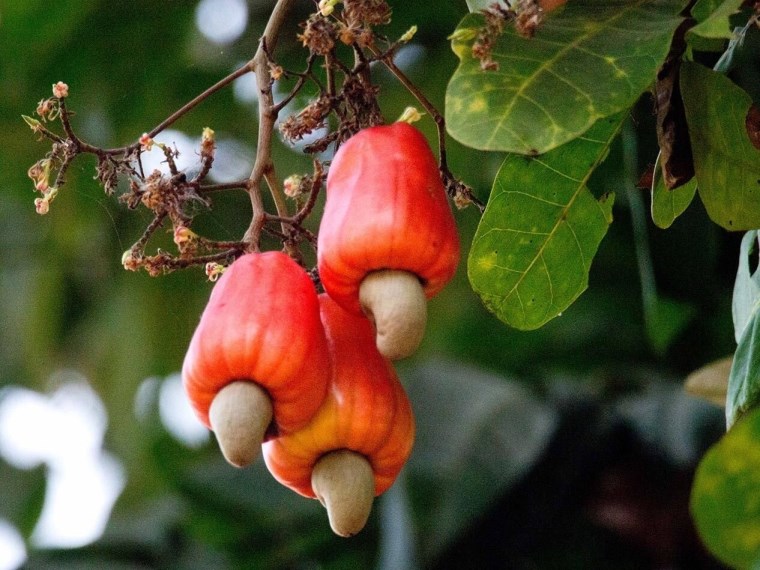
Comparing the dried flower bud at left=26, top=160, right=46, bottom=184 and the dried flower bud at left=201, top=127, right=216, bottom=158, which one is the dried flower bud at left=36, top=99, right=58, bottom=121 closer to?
the dried flower bud at left=26, top=160, right=46, bottom=184

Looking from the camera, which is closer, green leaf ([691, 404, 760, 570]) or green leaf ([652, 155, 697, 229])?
green leaf ([691, 404, 760, 570])

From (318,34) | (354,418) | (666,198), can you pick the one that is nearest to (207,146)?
(318,34)

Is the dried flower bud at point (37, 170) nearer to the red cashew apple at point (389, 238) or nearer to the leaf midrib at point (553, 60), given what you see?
the red cashew apple at point (389, 238)

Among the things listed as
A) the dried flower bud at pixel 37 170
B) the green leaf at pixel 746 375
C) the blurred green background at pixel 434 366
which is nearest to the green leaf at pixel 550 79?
the green leaf at pixel 746 375

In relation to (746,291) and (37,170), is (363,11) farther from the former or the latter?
(746,291)

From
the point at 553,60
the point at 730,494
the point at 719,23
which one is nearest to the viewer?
the point at 730,494

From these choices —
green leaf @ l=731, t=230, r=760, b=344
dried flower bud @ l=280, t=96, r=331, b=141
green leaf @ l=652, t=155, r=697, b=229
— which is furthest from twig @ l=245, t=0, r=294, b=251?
green leaf @ l=731, t=230, r=760, b=344
